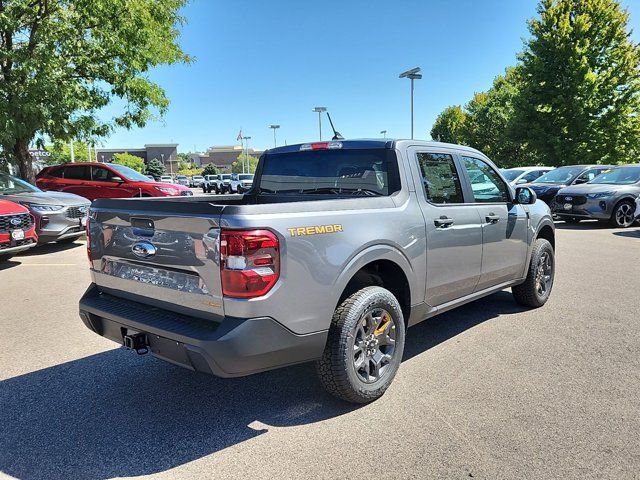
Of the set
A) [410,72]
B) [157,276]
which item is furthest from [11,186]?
[410,72]

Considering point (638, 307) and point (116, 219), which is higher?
point (116, 219)

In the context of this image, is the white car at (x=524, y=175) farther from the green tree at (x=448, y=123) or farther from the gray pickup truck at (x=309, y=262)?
the green tree at (x=448, y=123)

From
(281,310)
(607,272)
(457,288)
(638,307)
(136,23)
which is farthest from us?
(136,23)

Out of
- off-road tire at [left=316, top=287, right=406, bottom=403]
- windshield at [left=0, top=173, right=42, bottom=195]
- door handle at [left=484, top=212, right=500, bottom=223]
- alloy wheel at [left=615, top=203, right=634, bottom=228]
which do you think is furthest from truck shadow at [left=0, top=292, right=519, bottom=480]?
alloy wheel at [left=615, top=203, right=634, bottom=228]

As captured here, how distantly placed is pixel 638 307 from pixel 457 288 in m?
2.79

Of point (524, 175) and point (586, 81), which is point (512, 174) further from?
point (586, 81)

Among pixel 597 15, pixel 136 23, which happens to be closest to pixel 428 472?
pixel 136 23

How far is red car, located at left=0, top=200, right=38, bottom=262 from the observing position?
7.60m

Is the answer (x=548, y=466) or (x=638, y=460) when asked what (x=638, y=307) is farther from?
(x=548, y=466)

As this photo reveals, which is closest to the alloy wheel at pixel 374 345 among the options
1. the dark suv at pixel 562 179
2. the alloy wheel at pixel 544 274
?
the alloy wheel at pixel 544 274

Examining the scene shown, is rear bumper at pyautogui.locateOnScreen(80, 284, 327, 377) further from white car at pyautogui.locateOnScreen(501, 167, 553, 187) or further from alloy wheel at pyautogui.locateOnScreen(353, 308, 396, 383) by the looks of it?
white car at pyautogui.locateOnScreen(501, 167, 553, 187)

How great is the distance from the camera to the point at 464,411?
3.21 meters

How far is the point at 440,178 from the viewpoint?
13.6ft

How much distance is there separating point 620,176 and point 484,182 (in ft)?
36.3
